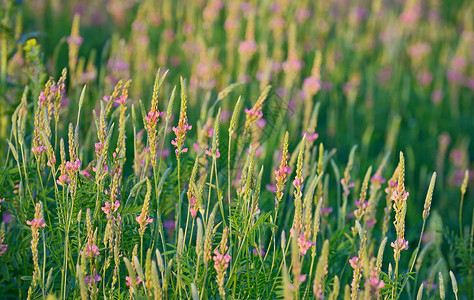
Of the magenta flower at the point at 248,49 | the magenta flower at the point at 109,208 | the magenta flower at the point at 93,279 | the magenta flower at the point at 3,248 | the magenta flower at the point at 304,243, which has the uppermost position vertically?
the magenta flower at the point at 248,49

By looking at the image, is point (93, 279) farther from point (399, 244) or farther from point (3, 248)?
point (399, 244)

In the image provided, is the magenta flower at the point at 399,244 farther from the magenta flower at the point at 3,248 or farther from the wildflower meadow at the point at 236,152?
the magenta flower at the point at 3,248

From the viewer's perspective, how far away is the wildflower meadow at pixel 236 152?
158cm

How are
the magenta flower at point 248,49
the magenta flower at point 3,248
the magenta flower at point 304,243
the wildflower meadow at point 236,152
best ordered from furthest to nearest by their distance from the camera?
the magenta flower at point 248,49, the magenta flower at point 3,248, the wildflower meadow at point 236,152, the magenta flower at point 304,243

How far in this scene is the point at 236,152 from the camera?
2.30 metres

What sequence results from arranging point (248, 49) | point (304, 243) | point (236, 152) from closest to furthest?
point (304, 243)
point (236, 152)
point (248, 49)

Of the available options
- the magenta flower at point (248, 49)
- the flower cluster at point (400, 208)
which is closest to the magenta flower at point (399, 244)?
the flower cluster at point (400, 208)

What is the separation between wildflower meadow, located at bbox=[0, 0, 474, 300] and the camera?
1.58 metres

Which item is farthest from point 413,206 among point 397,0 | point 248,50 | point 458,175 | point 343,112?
point 397,0

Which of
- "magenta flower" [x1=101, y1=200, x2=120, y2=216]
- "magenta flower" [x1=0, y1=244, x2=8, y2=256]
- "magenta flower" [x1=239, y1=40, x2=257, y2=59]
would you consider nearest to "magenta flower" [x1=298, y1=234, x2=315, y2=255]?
"magenta flower" [x1=101, y1=200, x2=120, y2=216]

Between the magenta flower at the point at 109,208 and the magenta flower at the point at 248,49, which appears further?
the magenta flower at the point at 248,49

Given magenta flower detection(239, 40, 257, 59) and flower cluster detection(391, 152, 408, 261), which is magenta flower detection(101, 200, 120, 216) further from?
magenta flower detection(239, 40, 257, 59)

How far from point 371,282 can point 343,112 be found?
3.26 metres

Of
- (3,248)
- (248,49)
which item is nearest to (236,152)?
(3,248)
